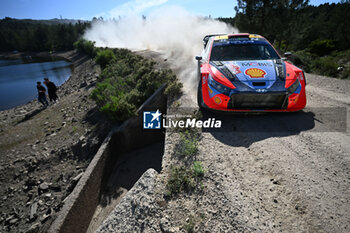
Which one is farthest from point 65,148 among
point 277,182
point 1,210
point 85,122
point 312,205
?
point 312,205

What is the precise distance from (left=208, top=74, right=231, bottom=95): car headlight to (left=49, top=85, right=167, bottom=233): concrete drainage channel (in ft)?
11.1

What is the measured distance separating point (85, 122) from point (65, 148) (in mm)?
1847

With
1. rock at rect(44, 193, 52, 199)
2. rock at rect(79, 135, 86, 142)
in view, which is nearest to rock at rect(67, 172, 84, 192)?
rock at rect(44, 193, 52, 199)

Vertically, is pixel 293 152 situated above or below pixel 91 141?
above

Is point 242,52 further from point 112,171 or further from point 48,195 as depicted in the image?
point 48,195

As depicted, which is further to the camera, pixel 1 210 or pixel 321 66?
pixel 321 66

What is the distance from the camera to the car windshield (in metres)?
4.47

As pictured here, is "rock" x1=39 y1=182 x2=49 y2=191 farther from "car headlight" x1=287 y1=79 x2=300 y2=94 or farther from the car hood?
"car headlight" x1=287 y1=79 x2=300 y2=94

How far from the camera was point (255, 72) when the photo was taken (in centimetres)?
370

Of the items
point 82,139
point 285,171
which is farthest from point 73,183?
point 285,171

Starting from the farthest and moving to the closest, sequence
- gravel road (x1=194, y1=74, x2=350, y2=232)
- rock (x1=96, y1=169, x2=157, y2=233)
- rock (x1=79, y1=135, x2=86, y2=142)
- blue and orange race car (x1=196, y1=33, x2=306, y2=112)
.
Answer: rock (x1=79, y1=135, x2=86, y2=142), blue and orange race car (x1=196, y1=33, x2=306, y2=112), rock (x1=96, y1=169, x2=157, y2=233), gravel road (x1=194, y1=74, x2=350, y2=232)

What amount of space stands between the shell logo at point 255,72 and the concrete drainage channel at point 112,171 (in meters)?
3.96

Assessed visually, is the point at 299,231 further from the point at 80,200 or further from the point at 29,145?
the point at 29,145

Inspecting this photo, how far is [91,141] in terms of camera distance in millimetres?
6551
